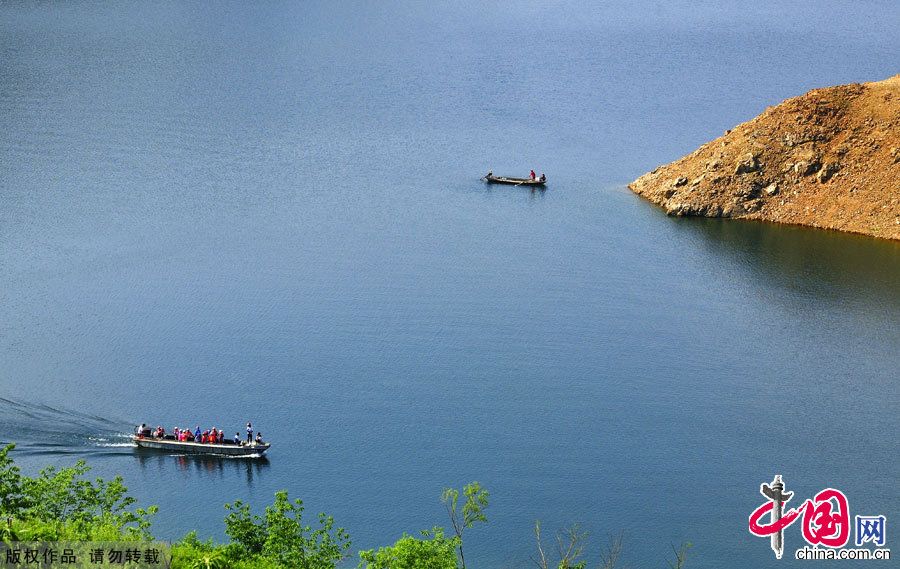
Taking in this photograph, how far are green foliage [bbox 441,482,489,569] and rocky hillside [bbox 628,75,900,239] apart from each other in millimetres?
52930

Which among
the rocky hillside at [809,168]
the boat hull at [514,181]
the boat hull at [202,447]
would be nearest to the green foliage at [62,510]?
the boat hull at [202,447]

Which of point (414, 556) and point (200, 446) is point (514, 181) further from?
point (414, 556)

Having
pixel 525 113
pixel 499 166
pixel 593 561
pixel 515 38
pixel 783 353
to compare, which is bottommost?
pixel 593 561

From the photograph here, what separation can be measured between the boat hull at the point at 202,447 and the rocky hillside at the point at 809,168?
53581mm

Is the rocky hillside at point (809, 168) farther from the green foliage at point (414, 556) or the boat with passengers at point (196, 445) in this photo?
the green foliage at point (414, 556)

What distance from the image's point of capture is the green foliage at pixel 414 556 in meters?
49.3

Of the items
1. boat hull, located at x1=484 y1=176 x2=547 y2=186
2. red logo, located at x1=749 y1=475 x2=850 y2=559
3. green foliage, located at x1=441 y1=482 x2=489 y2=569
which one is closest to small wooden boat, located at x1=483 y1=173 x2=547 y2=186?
boat hull, located at x1=484 y1=176 x2=547 y2=186

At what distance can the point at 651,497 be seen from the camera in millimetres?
63031

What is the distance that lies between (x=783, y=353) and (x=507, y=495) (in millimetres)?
26505

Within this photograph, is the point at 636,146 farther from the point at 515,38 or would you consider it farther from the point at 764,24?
the point at 764,24

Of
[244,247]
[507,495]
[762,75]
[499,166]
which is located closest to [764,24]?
[762,75]

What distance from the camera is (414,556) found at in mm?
50000

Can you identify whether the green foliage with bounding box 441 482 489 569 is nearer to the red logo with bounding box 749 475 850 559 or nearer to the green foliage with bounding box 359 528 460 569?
the green foliage with bounding box 359 528 460 569

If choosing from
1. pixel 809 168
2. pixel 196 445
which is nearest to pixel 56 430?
pixel 196 445
